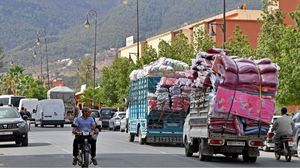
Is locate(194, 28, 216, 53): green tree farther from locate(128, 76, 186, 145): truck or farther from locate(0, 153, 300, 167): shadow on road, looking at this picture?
locate(0, 153, 300, 167): shadow on road

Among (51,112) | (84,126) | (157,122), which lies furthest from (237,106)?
(51,112)

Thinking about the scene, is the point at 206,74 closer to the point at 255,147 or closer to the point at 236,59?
the point at 236,59

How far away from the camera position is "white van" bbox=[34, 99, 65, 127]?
222 feet

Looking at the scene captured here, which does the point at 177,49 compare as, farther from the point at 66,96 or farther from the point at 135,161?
the point at 135,161

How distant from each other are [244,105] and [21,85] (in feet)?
437

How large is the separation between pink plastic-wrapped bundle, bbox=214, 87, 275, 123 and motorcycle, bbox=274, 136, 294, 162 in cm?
230

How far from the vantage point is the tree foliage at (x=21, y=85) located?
142 metres

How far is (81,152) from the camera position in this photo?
2025 centimetres

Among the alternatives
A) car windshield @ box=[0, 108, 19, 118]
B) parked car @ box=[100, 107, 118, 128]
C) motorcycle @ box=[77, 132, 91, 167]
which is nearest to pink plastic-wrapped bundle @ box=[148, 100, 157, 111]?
car windshield @ box=[0, 108, 19, 118]

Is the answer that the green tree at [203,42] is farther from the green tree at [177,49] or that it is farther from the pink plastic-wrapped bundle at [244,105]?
the pink plastic-wrapped bundle at [244,105]

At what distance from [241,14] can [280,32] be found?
5027 centimetres

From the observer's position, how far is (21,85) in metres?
154

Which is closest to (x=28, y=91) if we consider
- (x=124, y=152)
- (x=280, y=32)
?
(x=280, y=32)

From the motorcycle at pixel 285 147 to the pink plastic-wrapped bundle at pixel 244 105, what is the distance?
230 centimetres
